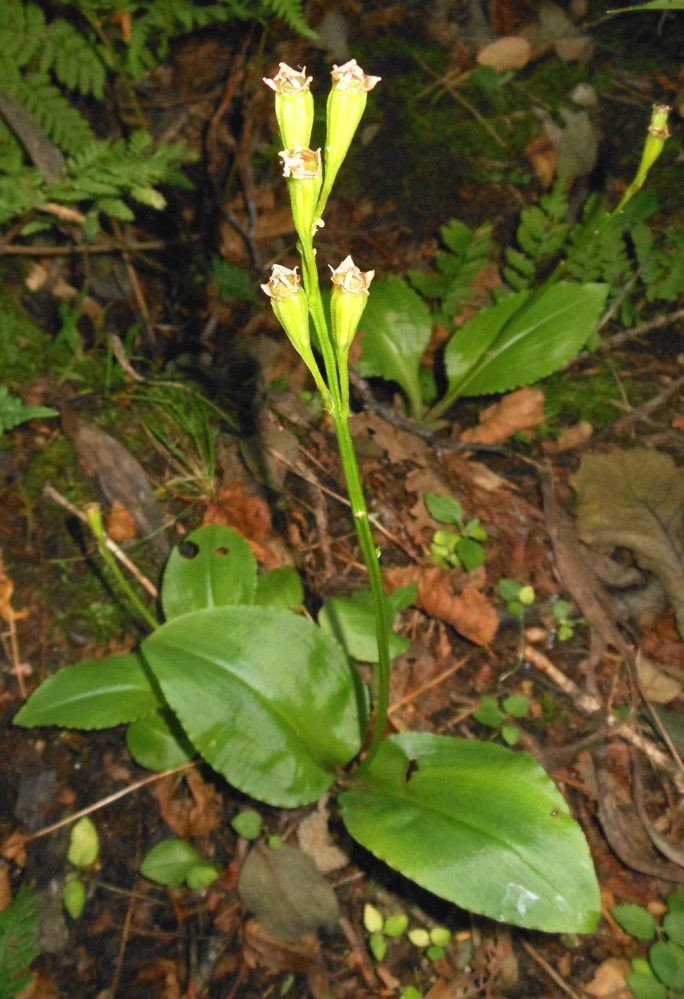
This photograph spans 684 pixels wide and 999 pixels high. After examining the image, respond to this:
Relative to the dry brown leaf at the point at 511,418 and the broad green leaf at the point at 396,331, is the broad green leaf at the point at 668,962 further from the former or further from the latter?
the broad green leaf at the point at 396,331

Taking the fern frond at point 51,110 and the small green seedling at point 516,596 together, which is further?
the fern frond at point 51,110

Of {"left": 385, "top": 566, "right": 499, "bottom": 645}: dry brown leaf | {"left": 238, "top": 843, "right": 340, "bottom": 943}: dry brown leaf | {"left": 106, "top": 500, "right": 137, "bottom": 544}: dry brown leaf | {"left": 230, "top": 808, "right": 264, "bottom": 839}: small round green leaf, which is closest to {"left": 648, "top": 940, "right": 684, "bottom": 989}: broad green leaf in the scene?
{"left": 238, "top": 843, "right": 340, "bottom": 943}: dry brown leaf

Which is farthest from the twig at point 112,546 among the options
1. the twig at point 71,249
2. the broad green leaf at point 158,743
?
the twig at point 71,249

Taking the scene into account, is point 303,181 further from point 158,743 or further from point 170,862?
point 170,862

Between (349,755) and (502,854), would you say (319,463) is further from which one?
(502,854)

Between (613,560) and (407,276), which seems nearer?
(613,560)

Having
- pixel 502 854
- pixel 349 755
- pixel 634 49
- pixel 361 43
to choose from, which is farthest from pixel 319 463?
pixel 634 49

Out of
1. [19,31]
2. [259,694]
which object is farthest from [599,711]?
[19,31]
